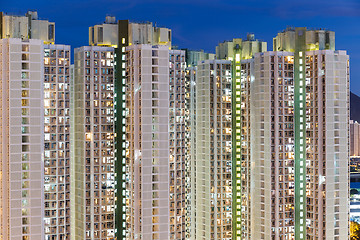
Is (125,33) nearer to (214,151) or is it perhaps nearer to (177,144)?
(177,144)

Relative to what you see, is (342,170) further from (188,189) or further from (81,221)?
(81,221)

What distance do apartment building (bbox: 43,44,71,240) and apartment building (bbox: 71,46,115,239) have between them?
3817 mm

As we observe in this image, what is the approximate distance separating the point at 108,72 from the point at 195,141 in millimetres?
19398

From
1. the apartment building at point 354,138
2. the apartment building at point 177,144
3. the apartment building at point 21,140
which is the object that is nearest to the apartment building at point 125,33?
the apartment building at point 177,144

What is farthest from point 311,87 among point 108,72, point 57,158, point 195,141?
point 57,158

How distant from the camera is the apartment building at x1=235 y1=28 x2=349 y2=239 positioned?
70.9 metres

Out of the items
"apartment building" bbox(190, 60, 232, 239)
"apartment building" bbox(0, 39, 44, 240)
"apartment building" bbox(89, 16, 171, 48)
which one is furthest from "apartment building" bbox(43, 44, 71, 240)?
"apartment building" bbox(190, 60, 232, 239)

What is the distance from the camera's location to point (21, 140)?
2339 inches

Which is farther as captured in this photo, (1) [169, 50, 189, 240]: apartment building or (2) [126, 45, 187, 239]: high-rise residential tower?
(1) [169, 50, 189, 240]: apartment building

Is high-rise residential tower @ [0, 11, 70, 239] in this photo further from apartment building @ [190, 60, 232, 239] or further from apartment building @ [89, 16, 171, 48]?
apartment building @ [190, 60, 232, 239]

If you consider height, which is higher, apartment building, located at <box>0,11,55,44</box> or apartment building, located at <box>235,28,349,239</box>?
apartment building, located at <box>0,11,55,44</box>

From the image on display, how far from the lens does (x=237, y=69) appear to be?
8012cm

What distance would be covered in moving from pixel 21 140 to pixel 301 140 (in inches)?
1373

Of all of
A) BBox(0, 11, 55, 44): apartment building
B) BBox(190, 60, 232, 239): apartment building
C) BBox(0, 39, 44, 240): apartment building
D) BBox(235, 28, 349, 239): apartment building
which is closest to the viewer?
BBox(0, 39, 44, 240): apartment building
